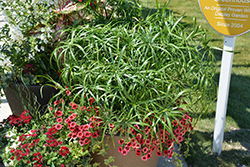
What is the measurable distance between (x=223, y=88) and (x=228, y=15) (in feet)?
2.12

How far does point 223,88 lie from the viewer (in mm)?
2111

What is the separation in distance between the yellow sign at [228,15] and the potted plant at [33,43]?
0.75 m

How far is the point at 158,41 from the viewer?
1.89m

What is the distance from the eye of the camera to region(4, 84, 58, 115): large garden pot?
6.56 ft

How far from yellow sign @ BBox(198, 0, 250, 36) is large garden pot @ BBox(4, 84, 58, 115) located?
1.55 metres

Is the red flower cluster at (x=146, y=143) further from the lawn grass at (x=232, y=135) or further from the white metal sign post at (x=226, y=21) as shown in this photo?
the white metal sign post at (x=226, y=21)

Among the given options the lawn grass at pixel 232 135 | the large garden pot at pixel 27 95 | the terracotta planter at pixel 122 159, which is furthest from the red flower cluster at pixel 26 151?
the lawn grass at pixel 232 135

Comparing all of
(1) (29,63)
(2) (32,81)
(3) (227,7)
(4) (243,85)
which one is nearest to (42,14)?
(1) (29,63)

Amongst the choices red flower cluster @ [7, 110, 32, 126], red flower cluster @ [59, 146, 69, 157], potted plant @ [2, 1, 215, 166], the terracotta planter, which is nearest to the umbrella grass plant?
potted plant @ [2, 1, 215, 166]

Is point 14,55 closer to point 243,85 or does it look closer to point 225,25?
point 225,25

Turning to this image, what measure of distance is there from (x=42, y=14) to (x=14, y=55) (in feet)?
1.61

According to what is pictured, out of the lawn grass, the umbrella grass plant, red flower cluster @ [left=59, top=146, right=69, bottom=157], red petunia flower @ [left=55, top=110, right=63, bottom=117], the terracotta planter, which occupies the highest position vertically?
the umbrella grass plant

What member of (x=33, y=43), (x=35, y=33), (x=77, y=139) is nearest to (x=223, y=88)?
(x=77, y=139)

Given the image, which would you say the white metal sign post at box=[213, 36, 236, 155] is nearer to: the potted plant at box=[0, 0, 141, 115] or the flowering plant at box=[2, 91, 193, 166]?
the flowering plant at box=[2, 91, 193, 166]
